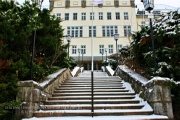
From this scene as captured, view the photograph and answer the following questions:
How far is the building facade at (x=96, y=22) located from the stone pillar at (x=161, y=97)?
27.8 metres

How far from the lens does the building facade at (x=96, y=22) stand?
3416cm

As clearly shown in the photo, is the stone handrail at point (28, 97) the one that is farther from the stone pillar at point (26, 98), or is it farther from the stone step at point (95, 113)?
the stone step at point (95, 113)

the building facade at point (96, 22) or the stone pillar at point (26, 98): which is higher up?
the building facade at point (96, 22)

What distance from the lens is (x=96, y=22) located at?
34938mm

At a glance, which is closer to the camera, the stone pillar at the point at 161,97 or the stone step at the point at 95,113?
the stone pillar at the point at 161,97

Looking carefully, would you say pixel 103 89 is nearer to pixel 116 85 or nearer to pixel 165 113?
pixel 116 85

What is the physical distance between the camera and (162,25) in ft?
23.9

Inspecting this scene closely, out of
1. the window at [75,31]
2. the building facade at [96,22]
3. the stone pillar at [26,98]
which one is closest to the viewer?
the stone pillar at [26,98]

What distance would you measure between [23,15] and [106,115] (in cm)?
378

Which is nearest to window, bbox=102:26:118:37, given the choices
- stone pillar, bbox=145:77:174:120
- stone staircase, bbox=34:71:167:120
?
stone staircase, bbox=34:71:167:120

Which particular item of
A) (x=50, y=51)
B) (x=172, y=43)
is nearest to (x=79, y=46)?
(x=50, y=51)

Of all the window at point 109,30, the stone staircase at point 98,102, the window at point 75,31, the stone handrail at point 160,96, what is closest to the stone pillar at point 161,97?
the stone handrail at point 160,96

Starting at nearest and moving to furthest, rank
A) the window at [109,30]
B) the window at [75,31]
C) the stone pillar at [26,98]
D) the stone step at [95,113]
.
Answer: the stone pillar at [26,98], the stone step at [95,113], the window at [109,30], the window at [75,31]

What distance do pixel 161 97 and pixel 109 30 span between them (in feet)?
97.9
